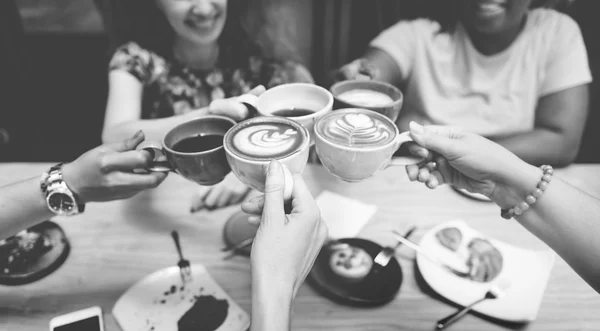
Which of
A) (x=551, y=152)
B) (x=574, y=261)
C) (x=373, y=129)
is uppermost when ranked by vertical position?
(x=373, y=129)

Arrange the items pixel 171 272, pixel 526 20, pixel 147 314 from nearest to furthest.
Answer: pixel 147 314, pixel 171 272, pixel 526 20

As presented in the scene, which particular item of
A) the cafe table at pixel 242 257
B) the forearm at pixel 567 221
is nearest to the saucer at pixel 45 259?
the cafe table at pixel 242 257

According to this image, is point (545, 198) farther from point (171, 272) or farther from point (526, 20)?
point (526, 20)

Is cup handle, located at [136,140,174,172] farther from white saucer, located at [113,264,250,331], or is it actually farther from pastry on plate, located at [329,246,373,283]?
pastry on plate, located at [329,246,373,283]

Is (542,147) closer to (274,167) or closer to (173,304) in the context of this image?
(274,167)

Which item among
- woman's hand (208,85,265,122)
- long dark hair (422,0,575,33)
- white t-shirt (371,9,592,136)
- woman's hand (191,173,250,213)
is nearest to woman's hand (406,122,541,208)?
woman's hand (208,85,265,122)

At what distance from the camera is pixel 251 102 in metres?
1.10

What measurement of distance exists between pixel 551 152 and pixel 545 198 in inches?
39.9

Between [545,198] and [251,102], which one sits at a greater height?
[251,102]

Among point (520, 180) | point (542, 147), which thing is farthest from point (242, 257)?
point (542, 147)

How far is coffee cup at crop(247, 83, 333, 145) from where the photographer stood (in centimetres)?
113

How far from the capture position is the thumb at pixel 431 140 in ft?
3.14

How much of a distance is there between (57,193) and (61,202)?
1.3 inches

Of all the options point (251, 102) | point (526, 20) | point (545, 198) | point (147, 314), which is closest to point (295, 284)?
point (147, 314)
